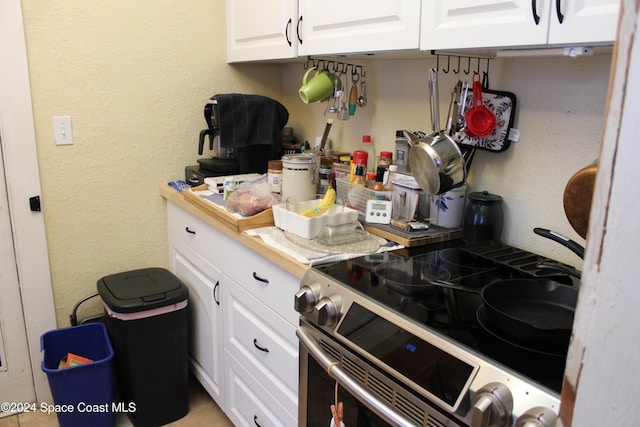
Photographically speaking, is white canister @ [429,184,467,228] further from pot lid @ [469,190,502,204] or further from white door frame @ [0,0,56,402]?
white door frame @ [0,0,56,402]

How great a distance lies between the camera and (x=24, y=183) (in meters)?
1.90

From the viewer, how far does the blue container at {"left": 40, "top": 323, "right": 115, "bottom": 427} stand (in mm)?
1785

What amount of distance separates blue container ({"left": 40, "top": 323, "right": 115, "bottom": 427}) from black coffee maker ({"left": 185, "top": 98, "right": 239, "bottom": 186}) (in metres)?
0.71

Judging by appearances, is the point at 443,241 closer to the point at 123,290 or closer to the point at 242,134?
the point at 242,134

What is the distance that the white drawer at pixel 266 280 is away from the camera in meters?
1.40

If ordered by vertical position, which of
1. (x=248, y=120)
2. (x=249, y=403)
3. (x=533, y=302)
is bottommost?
(x=249, y=403)

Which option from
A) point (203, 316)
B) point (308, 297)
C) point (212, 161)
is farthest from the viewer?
point (212, 161)

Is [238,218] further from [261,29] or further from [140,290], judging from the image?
[261,29]

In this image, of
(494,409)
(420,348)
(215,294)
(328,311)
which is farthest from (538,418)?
(215,294)

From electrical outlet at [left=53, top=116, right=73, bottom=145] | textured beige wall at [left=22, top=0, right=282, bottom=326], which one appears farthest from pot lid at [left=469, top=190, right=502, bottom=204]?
electrical outlet at [left=53, top=116, right=73, bottom=145]

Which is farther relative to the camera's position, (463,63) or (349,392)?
(463,63)

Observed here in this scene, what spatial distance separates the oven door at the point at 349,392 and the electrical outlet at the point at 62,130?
129 centimetres

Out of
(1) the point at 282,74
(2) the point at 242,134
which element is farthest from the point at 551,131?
(1) the point at 282,74

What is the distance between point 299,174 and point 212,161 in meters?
0.52
